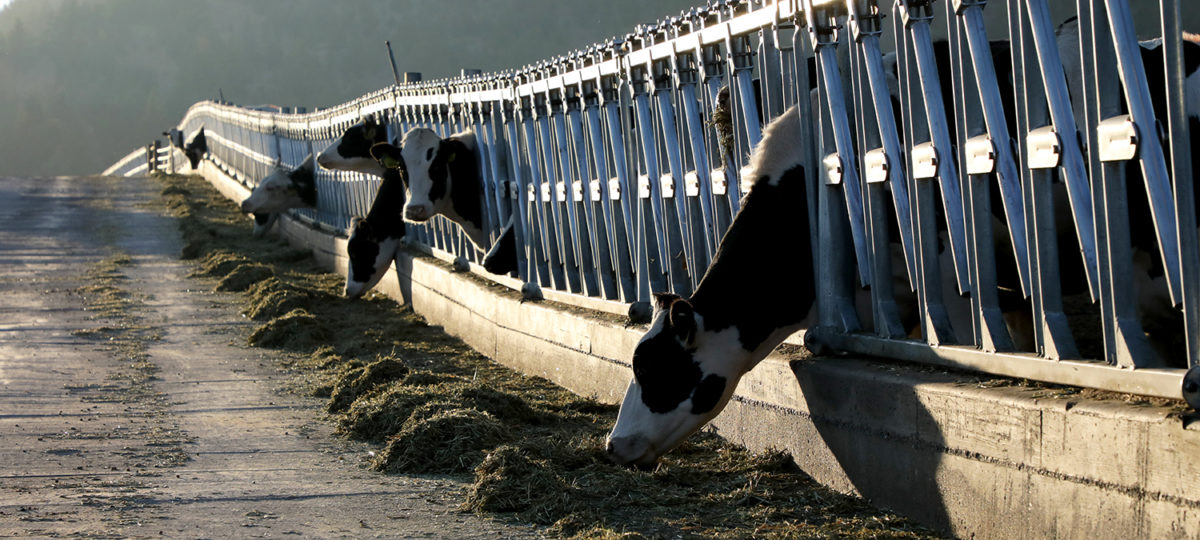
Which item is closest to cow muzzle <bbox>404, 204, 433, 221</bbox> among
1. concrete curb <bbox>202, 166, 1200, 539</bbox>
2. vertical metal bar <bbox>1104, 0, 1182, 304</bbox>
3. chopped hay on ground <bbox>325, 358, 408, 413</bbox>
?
chopped hay on ground <bbox>325, 358, 408, 413</bbox>

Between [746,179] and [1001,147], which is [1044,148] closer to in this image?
[1001,147]

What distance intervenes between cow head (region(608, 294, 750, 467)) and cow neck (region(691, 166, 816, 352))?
10 centimetres

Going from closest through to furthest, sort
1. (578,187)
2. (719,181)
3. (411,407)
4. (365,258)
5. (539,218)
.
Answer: (719,181) < (411,407) < (578,187) < (539,218) < (365,258)

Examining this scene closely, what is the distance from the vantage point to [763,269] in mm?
6742

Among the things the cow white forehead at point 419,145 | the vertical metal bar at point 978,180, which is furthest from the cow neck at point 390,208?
the vertical metal bar at point 978,180

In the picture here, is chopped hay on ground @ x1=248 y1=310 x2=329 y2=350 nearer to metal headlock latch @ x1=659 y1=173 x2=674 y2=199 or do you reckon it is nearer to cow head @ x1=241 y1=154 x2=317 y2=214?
metal headlock latch @ x1=659 y1=173 x2=674 y2=199

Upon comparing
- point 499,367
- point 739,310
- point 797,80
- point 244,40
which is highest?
point 244,40

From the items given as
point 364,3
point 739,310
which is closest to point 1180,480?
point 739,310

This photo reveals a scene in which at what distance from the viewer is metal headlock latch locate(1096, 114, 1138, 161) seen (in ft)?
14.9

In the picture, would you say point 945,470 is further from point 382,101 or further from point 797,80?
point 382,101

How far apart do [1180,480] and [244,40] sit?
125 m

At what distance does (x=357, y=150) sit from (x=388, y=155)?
367cm

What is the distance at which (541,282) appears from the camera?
38.7ft

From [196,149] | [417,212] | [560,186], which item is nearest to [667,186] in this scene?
[560,186]
